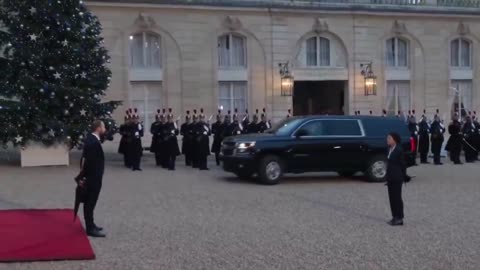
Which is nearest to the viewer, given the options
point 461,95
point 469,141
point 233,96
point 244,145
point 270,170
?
point 270,170

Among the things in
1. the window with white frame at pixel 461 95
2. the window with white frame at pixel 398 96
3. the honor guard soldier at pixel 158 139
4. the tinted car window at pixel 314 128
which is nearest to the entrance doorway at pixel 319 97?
the window with white frame at pixel 398 96

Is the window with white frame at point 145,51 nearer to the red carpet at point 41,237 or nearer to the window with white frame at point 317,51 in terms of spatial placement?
the window with white frame at point 317,51

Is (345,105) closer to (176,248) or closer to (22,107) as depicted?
(22,107)

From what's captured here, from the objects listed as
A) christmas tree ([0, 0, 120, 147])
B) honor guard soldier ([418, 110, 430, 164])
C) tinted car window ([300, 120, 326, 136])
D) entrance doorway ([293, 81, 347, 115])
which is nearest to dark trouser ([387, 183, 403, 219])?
tinted car window ([300, 120, 326, 136])

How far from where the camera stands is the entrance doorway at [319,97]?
32188 millimetres

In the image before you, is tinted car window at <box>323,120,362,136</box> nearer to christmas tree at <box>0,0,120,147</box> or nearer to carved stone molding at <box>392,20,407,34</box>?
christmas tree at <box>0,0,120,147</box>

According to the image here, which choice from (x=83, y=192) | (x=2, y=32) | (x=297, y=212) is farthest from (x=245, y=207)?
(x=2, y=32)

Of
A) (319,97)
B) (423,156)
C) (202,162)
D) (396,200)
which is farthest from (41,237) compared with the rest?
(319,97)

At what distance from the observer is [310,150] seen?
57.9 ft

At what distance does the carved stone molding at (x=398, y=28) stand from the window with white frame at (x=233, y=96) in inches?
293

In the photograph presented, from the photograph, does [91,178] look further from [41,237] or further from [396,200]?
[396,200]

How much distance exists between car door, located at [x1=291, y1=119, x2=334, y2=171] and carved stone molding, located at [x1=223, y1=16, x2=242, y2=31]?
11797 millimetres

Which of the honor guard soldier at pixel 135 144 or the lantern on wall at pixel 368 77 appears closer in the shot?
the honor guard soldier at pixel 135 144

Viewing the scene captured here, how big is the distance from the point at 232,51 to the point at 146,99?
4196 mm
